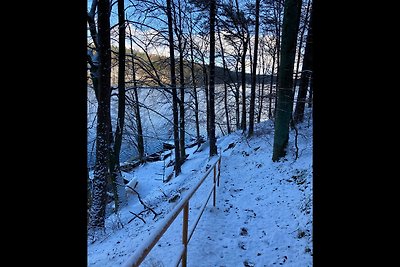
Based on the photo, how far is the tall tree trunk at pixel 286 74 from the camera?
31.9 ft

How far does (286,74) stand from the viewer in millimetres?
10070

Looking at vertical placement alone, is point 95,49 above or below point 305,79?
above

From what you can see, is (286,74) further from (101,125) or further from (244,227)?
(244,227)

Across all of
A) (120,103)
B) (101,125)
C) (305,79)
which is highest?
(305,79)

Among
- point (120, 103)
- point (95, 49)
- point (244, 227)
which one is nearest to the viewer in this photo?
point (244, 227)

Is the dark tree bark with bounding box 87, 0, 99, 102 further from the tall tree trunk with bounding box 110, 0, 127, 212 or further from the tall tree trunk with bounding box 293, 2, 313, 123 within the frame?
the tall tree trunk with bounding box 293, 2, 313, 123

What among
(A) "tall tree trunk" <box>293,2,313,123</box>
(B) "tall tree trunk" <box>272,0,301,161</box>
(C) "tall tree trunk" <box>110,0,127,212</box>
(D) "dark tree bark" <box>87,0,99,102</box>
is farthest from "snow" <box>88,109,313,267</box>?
(D) "dark tree bark" <box>87,0,99,102</box>

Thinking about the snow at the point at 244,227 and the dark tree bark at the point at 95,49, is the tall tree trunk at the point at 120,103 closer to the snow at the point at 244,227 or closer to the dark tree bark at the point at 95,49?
the dark tree bark at the point at 95,49

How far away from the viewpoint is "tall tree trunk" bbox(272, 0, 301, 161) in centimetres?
971

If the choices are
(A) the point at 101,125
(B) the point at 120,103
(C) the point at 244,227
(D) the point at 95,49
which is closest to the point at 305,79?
(B) the point at 120,103
